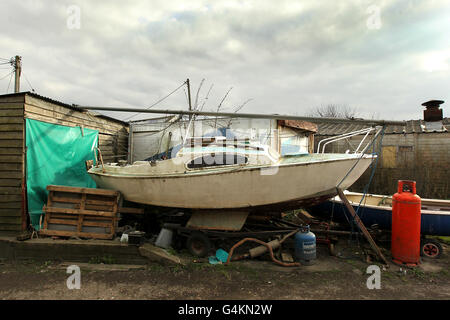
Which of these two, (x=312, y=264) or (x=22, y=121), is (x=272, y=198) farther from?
(x=22, y=121)

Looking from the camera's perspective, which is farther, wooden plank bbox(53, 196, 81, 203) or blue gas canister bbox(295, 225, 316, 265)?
wooden plank bbox(53, 196, 81, 203)

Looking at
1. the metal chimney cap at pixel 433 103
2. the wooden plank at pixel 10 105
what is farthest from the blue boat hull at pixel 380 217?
the wooden plank at pixel 10 105

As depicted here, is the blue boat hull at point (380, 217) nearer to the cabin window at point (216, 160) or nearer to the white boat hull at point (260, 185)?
the white boat hull at point (260, 185)

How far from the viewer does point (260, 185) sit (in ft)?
13.6

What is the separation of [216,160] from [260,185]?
974 millimetres

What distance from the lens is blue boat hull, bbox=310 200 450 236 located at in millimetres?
4465

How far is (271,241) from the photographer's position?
452cm

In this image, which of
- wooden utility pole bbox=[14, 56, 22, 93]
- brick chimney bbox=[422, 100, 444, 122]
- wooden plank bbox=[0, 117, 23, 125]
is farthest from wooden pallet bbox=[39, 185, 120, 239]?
wooden utility pole bbox=[14, 56, 22, 93]

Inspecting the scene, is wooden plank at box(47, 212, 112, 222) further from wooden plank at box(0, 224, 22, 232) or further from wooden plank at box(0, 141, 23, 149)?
wooden plank at box(0, 141, 23, 149)

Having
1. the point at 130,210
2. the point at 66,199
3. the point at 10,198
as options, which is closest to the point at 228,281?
the point at 130,210

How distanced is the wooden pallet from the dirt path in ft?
2.18

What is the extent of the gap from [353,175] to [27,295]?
5689mm

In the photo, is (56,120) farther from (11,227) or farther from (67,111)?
(11,227)
